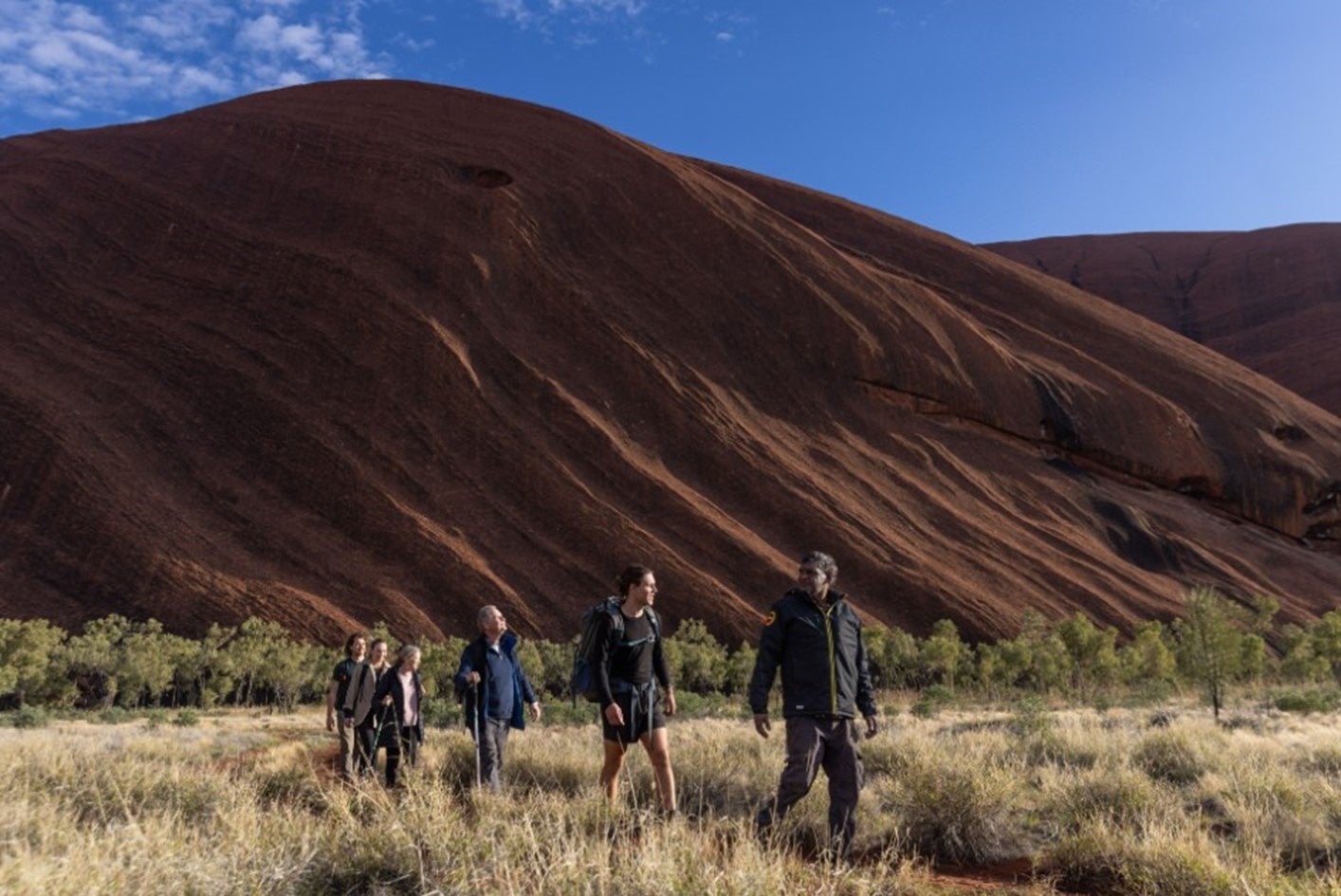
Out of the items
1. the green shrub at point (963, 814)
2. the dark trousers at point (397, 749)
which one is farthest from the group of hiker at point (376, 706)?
the green shrub at point (963, 814)

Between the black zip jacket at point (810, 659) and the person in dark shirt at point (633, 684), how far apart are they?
809mm

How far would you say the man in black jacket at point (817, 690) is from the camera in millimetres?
5266

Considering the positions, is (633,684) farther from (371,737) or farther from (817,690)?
(371,737)

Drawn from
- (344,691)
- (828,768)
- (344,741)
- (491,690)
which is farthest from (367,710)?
(828,768)

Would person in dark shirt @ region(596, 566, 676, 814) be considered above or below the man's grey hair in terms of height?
below

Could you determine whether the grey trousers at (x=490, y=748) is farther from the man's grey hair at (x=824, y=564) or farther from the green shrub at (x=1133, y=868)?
the green shrub at (x=1133, y=868)

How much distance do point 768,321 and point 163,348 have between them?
83.2 feet

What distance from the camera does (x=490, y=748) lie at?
6871 millimetres

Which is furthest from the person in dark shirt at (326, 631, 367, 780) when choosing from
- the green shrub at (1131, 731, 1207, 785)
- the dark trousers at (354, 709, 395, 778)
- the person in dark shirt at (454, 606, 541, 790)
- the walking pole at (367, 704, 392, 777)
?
the green shrub at (1131, 731, 1207, 785)

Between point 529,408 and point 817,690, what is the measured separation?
3291 centimetres

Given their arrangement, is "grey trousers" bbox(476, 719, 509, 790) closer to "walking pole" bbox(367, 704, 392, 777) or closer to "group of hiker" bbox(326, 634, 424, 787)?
"group of hiker" bbox(326, 634, 424, 787)

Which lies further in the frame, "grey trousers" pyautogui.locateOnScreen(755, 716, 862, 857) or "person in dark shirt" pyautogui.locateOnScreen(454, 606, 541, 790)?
"person in dark shirt" pyautogui.locateOnScreen(454, 606, 541, 790)

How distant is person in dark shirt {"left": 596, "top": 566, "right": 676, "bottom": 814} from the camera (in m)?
5.97

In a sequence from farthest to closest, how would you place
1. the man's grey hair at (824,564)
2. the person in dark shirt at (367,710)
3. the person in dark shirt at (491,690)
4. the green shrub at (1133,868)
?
the person in dark shirt at (367,710)
the person in dark shirt at (491,690)
the man's grey hair at (824,564)
the green shrub at (1133,868)
